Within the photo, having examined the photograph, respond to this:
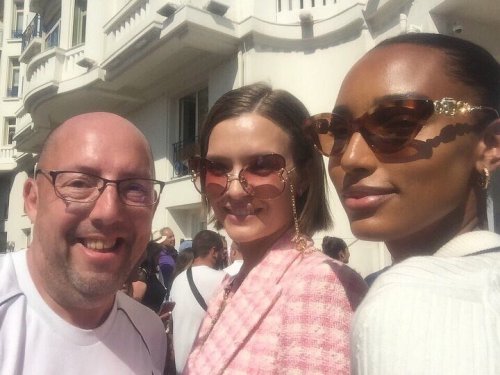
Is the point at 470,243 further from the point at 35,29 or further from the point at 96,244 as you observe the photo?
the point at 35,29

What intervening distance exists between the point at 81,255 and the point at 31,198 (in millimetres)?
342

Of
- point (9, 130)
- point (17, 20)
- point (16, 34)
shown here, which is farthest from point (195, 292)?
point (17, 20)

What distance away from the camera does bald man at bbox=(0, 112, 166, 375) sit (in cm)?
145

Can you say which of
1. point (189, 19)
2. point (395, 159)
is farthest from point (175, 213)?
point (395, 159)

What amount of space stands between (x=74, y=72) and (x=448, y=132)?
37.2ft

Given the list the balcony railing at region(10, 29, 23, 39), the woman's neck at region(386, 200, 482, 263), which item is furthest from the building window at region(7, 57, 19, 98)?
the woman's neck at region(386, 200, 482, 263)

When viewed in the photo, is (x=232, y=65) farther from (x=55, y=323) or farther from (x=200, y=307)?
(x=55, y=323)

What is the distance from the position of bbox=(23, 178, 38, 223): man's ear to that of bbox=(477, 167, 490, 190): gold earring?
4.56 feet

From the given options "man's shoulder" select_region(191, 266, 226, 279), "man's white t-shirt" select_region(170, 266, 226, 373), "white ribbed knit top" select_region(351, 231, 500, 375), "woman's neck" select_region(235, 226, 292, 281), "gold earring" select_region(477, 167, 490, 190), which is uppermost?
"gold earring" select_region(477, 167, 490, 190)

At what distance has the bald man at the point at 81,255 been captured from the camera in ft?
4.74

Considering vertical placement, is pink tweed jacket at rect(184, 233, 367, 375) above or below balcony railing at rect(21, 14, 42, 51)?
below

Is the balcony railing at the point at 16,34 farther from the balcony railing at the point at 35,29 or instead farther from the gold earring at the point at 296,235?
the gold earring at the point at 296,235

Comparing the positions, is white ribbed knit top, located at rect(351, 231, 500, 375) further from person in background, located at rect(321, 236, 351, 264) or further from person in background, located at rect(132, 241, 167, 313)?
person in background, located at rect(321, 236, 351, 264)

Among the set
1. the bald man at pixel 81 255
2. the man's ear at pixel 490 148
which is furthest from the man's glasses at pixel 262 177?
the man's ear at pixel 490 148
